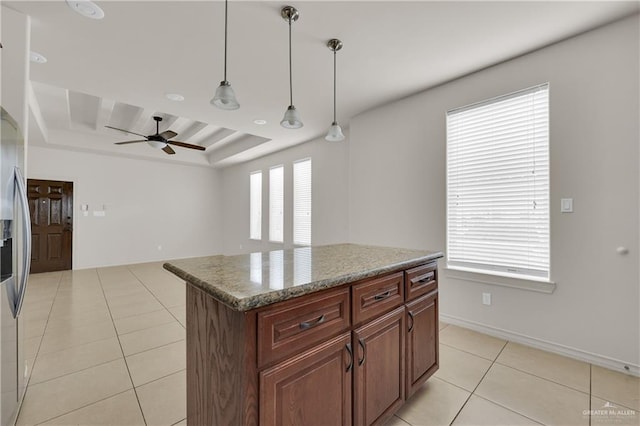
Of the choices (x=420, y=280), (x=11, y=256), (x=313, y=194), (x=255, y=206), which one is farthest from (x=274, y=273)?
(x=255, y=206)

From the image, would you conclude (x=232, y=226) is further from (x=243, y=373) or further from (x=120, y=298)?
(x=243, y=373)

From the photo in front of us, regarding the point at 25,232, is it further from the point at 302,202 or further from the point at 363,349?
the point at 302,202

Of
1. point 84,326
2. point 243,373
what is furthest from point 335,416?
point 84,326

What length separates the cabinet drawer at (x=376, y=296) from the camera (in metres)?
1.36

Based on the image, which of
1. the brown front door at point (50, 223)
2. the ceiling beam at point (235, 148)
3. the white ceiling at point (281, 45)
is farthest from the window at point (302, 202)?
the brown front door at point (50, 223)

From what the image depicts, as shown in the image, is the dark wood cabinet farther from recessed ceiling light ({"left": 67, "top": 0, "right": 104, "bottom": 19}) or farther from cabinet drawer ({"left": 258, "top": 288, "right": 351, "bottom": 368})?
recessed ceiling light ({"left": 67, "top": 0, "right": 104, "bottom": 19})

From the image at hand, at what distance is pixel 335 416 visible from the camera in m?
1.26

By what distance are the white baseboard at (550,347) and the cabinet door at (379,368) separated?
1700 millimetres

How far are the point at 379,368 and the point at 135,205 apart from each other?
294 inches

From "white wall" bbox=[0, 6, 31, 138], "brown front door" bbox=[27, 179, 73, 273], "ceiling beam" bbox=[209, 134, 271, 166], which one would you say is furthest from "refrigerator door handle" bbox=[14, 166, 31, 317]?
"brown front door" bbox=[27, 179, 73, 273]

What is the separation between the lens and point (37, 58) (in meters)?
2.65

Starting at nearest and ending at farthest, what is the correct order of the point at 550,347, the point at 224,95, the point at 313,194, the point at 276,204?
the point at 224,95 → the point at 550,347 → the point at 313,194 → the point at 276,204

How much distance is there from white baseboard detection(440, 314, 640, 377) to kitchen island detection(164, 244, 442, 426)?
152 cm

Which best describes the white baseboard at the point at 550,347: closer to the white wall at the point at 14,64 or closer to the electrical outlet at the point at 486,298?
the electrical outlet at the point at 486,298
